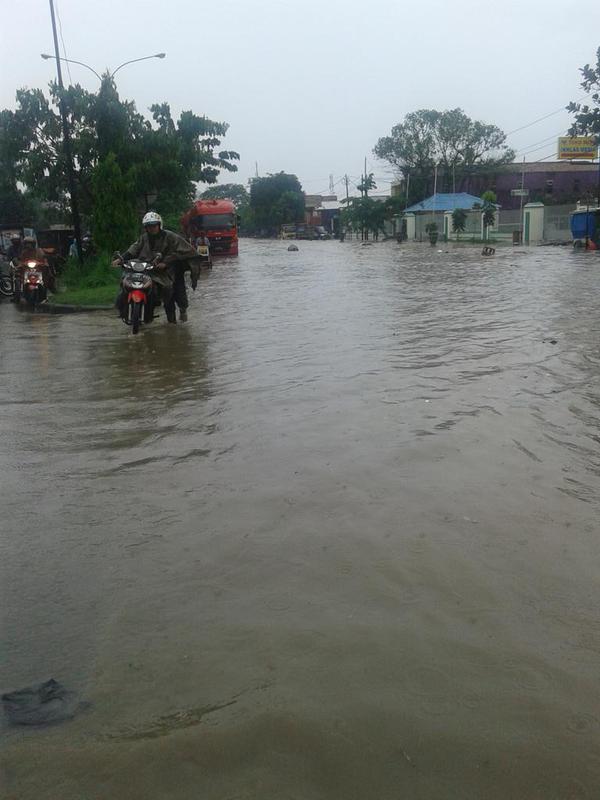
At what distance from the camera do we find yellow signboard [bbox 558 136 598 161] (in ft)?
172

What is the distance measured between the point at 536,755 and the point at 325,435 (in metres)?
3.26

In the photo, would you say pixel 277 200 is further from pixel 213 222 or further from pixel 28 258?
pixel 28 258

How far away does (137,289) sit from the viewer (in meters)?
10.5

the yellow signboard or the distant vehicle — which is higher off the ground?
the yellow signboard

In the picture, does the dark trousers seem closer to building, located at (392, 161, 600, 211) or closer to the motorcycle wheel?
the motorcycle wheel

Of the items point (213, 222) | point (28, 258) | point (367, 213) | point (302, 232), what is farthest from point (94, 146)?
point (302, 232)

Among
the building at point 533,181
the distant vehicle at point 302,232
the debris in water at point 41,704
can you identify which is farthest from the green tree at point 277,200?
the debris in water at point 41,704

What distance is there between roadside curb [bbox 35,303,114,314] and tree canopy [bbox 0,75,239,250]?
25.6ft

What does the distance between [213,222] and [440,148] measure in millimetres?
50020

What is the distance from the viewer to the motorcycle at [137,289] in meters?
10.4

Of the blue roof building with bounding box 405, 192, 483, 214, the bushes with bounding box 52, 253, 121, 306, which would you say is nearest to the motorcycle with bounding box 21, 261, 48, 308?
the bushes with bounding box 52, 253, 121, 306

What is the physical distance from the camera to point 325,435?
537cm

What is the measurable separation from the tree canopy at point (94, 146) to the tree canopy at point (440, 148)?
184ft

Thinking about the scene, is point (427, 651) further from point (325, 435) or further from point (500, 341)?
point (500, 341)
